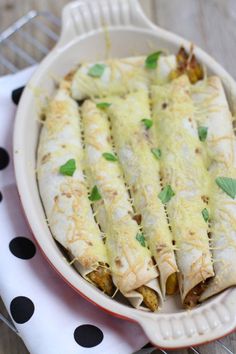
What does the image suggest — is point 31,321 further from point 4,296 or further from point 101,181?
point 101,181

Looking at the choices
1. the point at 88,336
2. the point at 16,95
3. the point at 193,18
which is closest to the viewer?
the point at 88,336

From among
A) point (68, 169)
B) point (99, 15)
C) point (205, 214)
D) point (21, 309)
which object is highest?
point (99, 15)

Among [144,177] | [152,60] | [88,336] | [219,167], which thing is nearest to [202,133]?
[219,167]

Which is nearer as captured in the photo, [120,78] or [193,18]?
[120,78]

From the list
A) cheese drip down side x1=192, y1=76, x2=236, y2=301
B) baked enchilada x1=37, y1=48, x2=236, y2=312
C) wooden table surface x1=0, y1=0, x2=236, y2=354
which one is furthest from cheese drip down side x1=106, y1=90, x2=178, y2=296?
wooden table surface x1=0, y1=0, x2=236, y2=354

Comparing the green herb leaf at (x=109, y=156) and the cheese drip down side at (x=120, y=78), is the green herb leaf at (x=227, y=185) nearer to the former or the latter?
the green herb leaf at (x=109, y=156)

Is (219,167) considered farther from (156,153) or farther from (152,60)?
(152,60)
